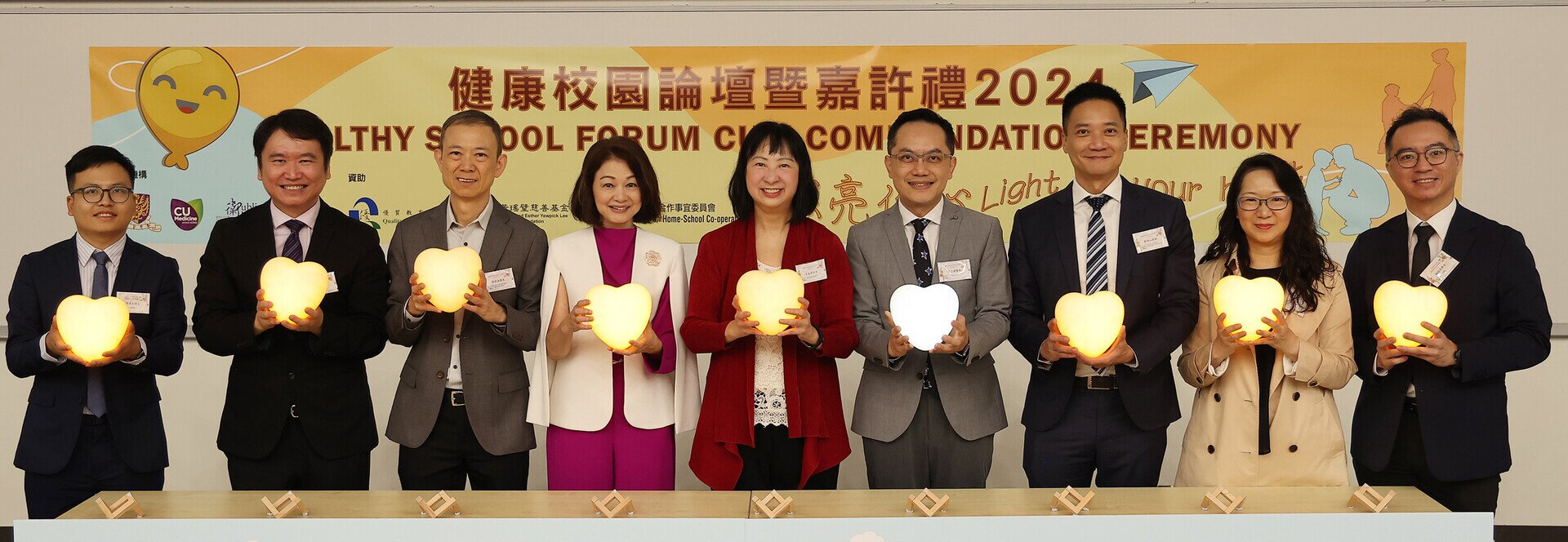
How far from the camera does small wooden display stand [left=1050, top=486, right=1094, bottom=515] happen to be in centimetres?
228

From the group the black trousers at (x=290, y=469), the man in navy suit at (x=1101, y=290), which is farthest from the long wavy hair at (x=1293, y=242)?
the black trousers at (x=290, y=469)

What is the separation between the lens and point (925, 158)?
2980 mm

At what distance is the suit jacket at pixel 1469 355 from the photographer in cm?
282

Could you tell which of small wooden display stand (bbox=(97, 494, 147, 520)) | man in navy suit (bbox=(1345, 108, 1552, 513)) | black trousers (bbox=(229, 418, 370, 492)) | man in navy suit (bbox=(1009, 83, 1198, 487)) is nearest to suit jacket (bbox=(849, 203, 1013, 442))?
man in navy suit (bbox=(1009, 83, 1198, 487))

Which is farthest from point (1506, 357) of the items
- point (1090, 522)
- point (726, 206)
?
point (726, 206)

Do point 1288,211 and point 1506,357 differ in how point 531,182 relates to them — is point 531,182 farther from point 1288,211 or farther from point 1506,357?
point 1506,357

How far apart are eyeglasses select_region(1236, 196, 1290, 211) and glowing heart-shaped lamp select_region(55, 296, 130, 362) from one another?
111 inches

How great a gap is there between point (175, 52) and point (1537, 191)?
17.4ft

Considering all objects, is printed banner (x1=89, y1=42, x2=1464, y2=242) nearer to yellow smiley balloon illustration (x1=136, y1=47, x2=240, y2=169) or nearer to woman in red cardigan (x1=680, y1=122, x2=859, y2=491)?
yellow smiley balloon illustration (x1=136, y1=47, x2=240, y2=169)

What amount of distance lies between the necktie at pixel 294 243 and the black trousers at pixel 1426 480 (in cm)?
294

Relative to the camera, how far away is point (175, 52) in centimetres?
424

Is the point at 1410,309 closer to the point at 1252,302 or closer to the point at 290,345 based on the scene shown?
the point at 1252,302

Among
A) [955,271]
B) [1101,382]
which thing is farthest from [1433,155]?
[955,271]

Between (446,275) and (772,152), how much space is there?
2.88 feet
